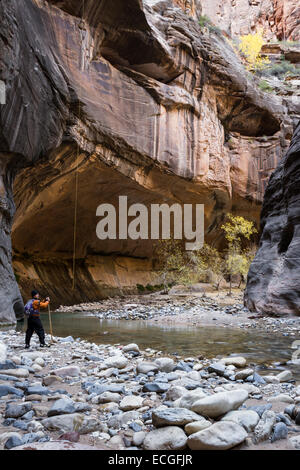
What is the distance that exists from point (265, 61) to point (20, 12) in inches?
1162

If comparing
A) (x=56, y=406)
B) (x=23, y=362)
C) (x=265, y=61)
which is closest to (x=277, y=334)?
(x=23, y=362)

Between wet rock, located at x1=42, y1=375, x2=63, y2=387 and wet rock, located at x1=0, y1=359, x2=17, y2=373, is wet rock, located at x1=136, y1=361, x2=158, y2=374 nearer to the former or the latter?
wet rock, located at x1=42, y1=375, x2=63, y2=387

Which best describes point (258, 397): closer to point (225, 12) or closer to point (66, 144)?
point (66, 144)

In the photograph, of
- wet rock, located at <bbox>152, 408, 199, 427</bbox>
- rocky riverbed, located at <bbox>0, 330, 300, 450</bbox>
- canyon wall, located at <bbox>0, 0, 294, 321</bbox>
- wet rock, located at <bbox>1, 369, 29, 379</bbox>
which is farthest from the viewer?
canyon wall, located at <bbox>0, 0, 294, 321</bbox>

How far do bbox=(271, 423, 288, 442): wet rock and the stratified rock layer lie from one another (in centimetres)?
947

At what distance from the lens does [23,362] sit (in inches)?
196

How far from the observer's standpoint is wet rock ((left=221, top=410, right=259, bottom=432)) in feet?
8.17

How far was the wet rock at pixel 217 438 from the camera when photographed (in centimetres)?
215

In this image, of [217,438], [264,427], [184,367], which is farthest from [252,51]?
[217,438]

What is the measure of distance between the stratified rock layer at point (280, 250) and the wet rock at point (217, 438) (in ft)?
32.1

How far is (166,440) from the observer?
226cm

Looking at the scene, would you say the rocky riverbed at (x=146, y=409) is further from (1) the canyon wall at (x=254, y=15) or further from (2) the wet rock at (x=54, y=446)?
(1) the canyon wall at (x=254, y=15)

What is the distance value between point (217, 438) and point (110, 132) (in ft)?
52.3

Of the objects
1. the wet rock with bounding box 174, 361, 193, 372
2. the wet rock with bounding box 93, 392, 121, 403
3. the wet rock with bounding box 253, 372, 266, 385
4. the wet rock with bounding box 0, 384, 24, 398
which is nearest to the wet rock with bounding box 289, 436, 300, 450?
the wet rock with bounding box 93, 392, 121, 403
